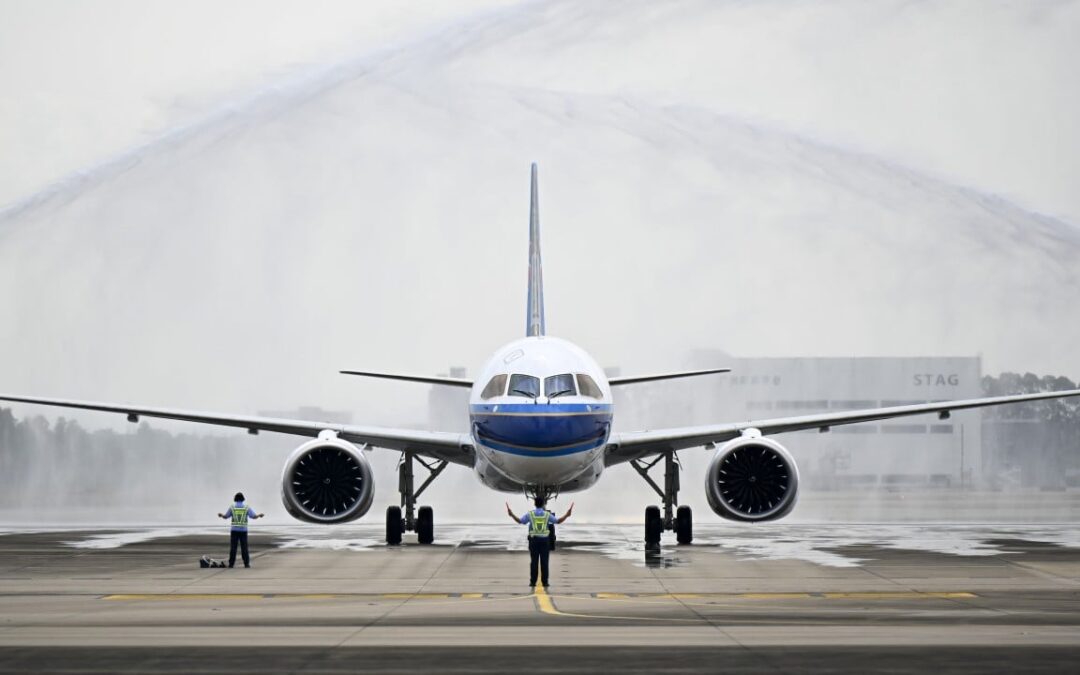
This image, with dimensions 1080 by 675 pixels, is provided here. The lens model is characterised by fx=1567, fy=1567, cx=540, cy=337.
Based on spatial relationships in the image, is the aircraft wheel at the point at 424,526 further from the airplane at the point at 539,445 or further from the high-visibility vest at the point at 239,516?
the high-visibility vest at the point at 239,516

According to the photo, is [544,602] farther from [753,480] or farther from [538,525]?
[753,480]

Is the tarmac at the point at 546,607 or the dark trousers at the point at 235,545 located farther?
the dark trousers at the point at 235,545

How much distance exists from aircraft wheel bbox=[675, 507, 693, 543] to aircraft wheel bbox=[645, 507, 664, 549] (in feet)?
1.58

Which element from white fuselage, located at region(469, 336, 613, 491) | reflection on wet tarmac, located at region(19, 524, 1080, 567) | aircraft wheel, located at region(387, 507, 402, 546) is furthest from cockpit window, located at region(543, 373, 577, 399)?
aircraft wheel, located at region(387, 507, 402, 546)

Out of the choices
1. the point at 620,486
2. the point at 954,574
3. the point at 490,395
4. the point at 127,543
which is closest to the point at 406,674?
the point at 954,574

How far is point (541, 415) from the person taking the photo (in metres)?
30.4

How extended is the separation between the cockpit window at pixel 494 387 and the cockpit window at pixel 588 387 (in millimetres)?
1520

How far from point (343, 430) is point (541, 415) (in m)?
6.20

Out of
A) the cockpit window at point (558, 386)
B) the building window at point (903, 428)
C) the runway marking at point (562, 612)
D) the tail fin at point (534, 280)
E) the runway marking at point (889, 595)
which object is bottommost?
the runway marking at point (562, 612)

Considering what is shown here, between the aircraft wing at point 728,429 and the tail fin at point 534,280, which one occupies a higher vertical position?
the tail fin at point 534,280

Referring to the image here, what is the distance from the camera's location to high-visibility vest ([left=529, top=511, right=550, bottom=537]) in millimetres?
23953

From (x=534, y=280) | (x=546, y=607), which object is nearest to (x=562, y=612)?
(x=546, y=607)

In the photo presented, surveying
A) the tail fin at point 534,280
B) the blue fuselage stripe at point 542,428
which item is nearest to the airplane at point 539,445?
the blue fuselage stripe at point 542,428

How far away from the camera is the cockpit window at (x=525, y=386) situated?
30.8m
